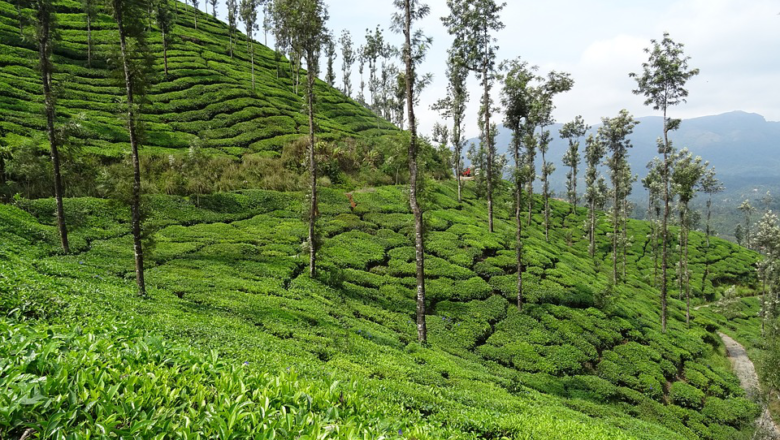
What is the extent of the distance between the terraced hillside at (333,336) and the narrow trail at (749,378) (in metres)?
1.20

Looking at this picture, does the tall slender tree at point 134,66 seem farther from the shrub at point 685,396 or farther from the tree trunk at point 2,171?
the shrub at point 685,396

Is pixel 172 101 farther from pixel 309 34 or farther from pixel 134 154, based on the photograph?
pixel 134 154

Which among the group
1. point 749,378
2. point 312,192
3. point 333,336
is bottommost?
point 749,378

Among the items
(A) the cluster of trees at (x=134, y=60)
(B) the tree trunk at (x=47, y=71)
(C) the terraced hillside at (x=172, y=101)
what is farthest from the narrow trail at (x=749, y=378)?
(B) the tree trunk at (x=47, y=71)

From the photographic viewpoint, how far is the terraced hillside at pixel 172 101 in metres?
41.8

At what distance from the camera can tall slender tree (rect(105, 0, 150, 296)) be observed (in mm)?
16453

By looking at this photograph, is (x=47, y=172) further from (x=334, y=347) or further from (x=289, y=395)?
(x=289, y=395)

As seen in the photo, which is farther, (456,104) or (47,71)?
(456,104)

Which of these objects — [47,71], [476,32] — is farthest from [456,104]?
[47,71]

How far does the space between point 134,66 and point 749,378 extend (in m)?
53.8

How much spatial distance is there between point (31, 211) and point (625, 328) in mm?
46984

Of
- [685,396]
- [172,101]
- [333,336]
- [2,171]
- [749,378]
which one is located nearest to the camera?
[333,336]

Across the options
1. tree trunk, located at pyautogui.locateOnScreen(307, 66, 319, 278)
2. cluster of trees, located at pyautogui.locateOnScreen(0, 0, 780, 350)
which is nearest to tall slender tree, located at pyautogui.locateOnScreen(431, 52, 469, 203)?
cluster of trees, located at pyautogui.locateOnScreen(0, 0, 780, 350)

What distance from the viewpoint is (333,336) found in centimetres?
1650
